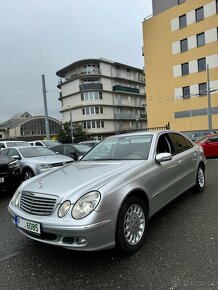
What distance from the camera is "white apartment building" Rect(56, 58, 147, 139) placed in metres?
53.4

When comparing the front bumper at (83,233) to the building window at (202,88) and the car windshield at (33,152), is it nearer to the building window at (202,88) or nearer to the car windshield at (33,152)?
the car windshield at (33,152)

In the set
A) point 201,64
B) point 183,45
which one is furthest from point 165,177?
point 183,45

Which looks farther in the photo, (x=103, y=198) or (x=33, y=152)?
(x=33, y=152)

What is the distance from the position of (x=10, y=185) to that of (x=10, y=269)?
4232 mm

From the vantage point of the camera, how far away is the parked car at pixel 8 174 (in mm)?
7039

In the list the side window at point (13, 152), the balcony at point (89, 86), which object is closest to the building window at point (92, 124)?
the balcony at point (89, 86)

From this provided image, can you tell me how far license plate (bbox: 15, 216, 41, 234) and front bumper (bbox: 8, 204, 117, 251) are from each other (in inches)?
2.0

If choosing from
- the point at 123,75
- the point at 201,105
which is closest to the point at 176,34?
the point at 201,105

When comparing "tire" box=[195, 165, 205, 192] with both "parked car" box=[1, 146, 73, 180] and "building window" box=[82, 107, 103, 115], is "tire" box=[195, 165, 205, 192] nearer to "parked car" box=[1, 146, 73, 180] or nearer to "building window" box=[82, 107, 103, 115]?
"parked car" box=[1, 146, 73, 180]

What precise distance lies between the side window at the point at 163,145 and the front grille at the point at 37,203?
2.12m

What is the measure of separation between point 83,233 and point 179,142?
3308mm

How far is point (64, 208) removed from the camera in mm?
3043

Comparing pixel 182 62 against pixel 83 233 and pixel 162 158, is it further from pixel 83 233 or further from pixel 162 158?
pixel 83 233

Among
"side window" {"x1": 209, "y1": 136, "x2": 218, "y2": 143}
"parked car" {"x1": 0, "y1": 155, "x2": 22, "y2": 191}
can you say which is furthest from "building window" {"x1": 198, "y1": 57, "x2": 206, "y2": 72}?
"parked car" {"x1": 0, "y1": 155, "x2": 22, "y2": 191}
